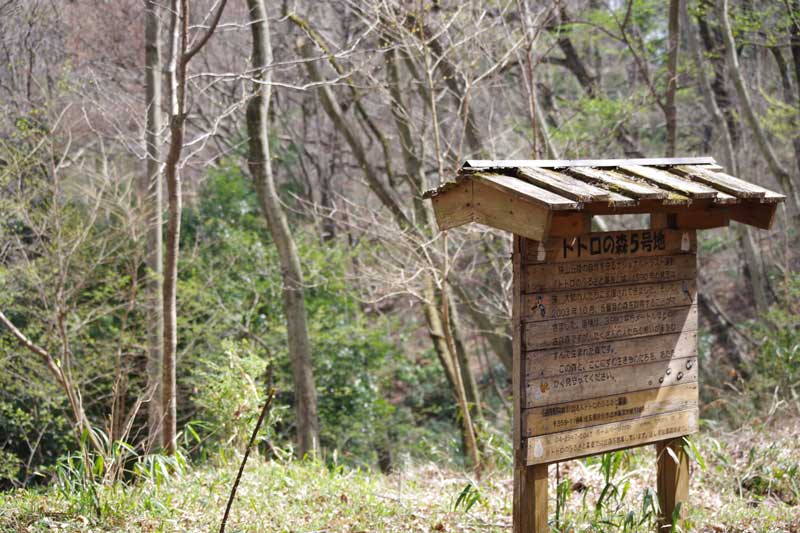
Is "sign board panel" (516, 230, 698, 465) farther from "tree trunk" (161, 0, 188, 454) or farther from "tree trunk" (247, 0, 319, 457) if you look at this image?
"tree trunk" (247, 0, 319, 457)

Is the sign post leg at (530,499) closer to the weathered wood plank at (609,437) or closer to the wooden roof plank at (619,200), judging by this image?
the weathered wood plank at (609,437)

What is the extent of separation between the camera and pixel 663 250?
4070 mm

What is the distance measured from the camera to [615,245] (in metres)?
3.87

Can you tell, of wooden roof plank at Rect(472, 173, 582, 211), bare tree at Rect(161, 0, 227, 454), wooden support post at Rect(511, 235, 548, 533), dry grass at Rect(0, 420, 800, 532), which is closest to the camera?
wooden roof plank at Rect(472, 173, 582, 211)

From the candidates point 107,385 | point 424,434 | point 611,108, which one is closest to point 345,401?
point 424,434

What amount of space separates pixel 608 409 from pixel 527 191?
1.30m

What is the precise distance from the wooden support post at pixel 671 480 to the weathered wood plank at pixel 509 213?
167 cm

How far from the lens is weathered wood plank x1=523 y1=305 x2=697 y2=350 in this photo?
3639 millimetres

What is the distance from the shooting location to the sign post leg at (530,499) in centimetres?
370

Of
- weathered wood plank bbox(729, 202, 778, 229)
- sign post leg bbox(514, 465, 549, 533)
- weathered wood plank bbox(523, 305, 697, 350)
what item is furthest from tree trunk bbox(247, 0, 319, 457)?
weathered wood plank bbox(729, 202, 778, 229)

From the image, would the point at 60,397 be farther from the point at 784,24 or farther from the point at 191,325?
the point at 784,24

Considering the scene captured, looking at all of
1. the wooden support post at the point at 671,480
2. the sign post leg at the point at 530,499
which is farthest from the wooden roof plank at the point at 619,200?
the wooden support post at the point at 671,480

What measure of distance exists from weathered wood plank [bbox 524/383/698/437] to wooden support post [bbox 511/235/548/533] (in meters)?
0.08

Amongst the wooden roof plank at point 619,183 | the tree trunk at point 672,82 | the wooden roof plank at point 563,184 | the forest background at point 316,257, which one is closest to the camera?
the wooden roof plank at point 563,184
